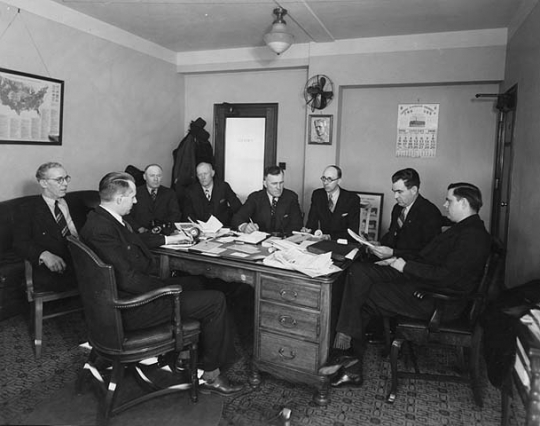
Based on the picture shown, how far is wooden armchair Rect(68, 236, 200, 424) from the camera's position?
2.18 m

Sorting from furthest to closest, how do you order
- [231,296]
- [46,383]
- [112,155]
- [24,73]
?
[112,155]
[231,296]
[24,73]
[46,383]

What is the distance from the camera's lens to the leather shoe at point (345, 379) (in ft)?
8.82

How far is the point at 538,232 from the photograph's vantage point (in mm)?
2955

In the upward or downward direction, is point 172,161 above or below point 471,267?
above

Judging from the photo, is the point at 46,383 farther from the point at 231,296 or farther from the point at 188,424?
the point at 231,296

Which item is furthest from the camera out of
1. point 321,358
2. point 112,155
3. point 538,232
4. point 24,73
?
point 112,155

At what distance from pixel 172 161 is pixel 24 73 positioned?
90.6 inches

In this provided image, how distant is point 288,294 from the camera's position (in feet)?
8.36

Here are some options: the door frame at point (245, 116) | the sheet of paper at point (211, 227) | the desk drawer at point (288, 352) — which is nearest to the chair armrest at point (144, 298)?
the desk drawer at point (288, 352)

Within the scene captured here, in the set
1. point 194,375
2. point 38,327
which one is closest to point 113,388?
point 194,375

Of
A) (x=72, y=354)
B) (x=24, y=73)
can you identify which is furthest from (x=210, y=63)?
(x=72, y=354)

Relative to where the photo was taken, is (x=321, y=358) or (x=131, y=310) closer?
(x=131, y=310)

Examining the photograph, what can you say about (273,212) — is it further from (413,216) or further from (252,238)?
(413,216)

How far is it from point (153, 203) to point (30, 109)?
1362 millimetres
